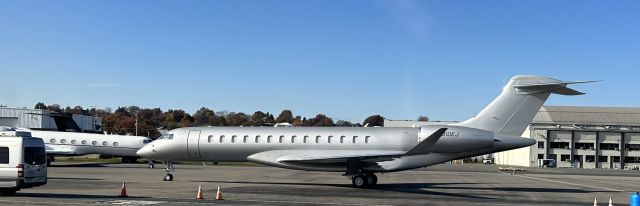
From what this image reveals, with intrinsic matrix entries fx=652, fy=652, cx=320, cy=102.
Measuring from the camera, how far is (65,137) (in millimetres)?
57125

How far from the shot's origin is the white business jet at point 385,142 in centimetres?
2877

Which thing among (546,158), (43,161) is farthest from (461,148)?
(546,158)

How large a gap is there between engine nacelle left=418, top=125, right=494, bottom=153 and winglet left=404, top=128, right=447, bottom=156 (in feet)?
4.24

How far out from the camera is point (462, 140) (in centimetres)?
→ 2873

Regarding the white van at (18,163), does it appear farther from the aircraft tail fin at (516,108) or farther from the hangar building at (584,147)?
the hangar building at (584,147)

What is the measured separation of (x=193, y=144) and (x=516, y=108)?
1550cm

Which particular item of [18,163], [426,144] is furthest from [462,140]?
[18,163]

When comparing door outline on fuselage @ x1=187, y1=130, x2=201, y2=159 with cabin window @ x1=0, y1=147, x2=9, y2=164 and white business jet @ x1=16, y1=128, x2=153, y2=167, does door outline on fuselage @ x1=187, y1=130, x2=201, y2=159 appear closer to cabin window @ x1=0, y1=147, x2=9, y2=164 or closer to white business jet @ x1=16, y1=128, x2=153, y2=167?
cabin window @ x1=0, y1=147, x2=9, y2=164

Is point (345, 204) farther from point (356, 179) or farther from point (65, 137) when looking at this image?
point (65, 137)

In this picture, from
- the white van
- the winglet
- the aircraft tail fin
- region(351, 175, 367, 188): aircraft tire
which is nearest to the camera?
the white van

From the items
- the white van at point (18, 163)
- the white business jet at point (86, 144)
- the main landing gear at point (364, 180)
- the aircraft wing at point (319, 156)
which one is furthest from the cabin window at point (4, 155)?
the white business jet at point (86, 144)

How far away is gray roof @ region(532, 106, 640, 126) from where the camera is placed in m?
119

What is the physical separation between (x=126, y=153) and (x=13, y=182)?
38.4 meters

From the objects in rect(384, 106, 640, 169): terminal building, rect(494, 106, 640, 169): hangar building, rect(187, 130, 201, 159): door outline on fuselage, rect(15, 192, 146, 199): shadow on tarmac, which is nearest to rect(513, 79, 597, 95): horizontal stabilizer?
rect(187, 130, 201, 159): door outline on fuselage
